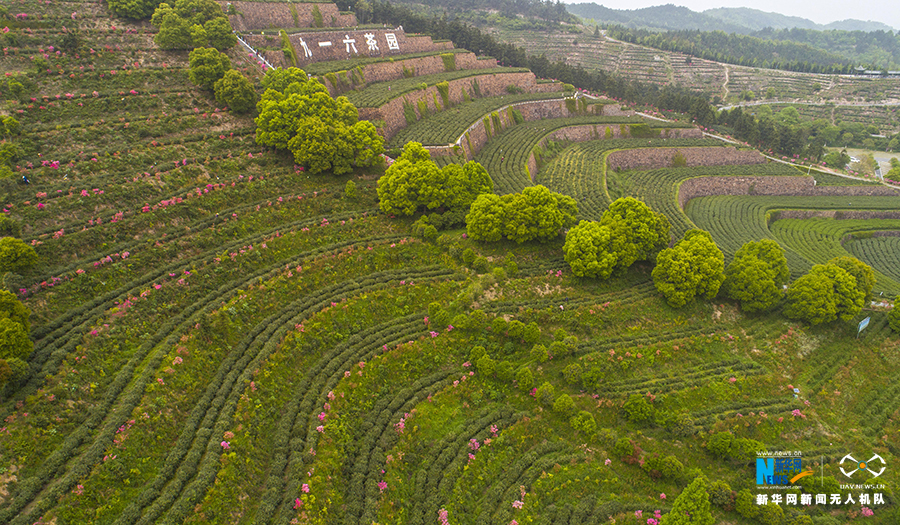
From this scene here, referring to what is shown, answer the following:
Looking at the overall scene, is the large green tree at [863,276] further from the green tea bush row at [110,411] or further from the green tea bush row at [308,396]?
the green tea bush row at [110,411]

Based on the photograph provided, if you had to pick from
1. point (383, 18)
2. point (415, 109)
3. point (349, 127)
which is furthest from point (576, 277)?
point (383, 18)

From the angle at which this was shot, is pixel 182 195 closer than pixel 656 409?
No

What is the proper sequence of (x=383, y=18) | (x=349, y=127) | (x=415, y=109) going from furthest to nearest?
(x=383, y=18)
(x=415, y=109)
(x=349, y=127)

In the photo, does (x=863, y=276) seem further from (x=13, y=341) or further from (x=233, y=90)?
(x=233, y=90)

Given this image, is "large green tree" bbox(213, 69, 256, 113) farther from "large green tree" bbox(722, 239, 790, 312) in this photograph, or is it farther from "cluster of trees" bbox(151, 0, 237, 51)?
"large green tree" bbox(722, 239, 790, 312)

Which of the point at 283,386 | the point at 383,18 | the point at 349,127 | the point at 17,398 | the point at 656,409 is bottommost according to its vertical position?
the point at 656,409

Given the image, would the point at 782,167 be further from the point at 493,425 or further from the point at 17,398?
the point at 17,398
